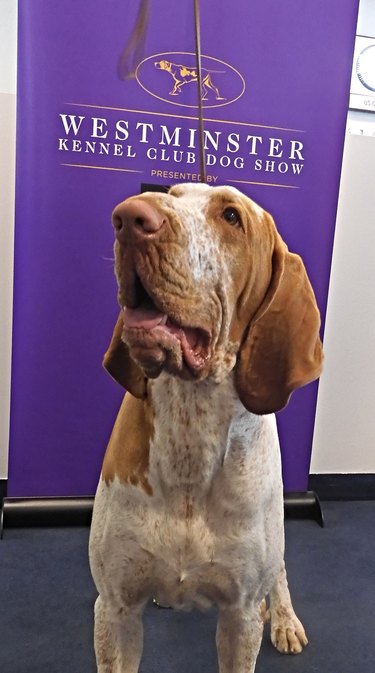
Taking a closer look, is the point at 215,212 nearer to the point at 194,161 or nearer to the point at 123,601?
the point at 123,601

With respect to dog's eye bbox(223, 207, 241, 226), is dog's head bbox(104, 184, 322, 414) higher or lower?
lower

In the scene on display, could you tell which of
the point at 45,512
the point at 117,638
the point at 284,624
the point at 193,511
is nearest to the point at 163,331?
the point at 193,511

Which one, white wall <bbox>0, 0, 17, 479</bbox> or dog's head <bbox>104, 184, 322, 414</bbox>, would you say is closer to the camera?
dog's head <bbox>104, 184, 322, 414</bbox>

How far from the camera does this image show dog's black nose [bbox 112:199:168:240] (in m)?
0.86

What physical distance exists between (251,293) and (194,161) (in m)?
1.32

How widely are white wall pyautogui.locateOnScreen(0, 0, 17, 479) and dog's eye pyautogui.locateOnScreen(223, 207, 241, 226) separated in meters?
1.60

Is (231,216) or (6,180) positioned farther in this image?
(6,180)

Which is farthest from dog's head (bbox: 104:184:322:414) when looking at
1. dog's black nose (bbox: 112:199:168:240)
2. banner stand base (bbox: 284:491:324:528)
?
banner stand base (bbox: 284:491:324:528)

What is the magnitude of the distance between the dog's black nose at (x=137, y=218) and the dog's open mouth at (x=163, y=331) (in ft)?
0.29

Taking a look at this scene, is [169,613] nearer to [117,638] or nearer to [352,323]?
[117,638]

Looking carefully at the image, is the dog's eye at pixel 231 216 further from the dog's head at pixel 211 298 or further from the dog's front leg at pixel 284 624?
the dog's front leg at pixel 284 624

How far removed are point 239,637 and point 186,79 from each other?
176cm

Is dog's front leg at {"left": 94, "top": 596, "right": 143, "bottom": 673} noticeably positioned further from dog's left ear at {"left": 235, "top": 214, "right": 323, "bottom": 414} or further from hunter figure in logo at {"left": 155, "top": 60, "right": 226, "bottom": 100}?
hunter figure in logo at {"left": 155, "top": 60, "right": 226, "bottom": 100}

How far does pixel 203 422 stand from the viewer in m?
1.14
